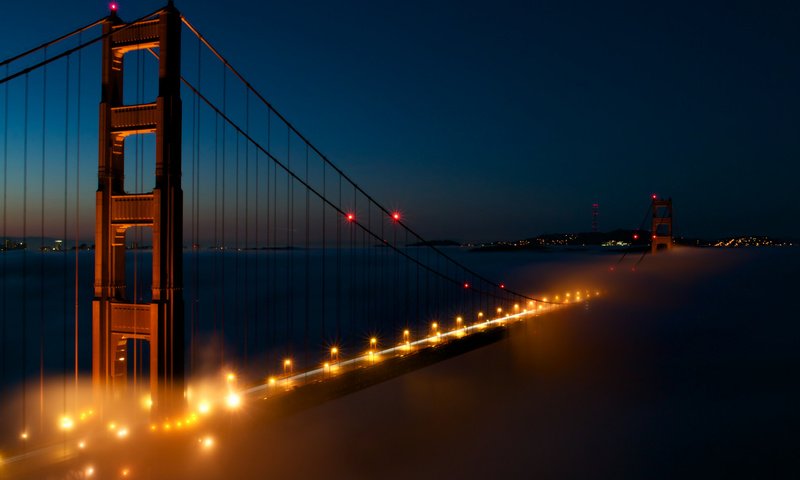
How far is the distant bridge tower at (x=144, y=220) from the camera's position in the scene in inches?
283

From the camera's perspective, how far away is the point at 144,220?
7402 millimetres

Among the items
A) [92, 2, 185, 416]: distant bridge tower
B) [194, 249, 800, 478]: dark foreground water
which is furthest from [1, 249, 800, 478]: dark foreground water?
[92, 2, 185, 416]: distant bridge tower

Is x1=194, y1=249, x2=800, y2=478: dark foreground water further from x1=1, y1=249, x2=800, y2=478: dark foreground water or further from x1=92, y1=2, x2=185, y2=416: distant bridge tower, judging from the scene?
x1=92, y1=2, x2=185, y2=416: distant bridge tower

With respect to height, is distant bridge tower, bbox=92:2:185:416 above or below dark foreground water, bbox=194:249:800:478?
above

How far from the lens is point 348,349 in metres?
29.3

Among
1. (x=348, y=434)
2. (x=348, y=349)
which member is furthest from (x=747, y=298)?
(x=348, y=434)

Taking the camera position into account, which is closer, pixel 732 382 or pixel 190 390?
pixel 190 390

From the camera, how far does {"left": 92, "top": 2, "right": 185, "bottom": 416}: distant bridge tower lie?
718 centimetres

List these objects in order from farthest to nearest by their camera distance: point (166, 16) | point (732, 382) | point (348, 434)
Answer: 1. point (732, 382)
2. point (348, 434)
3. point (166, 16)

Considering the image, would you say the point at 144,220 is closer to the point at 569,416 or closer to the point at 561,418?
the point at 561,418

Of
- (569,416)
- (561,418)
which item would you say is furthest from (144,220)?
(569,416)

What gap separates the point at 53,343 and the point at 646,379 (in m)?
30.7

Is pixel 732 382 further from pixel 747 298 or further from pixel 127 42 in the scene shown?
pixel 747 298

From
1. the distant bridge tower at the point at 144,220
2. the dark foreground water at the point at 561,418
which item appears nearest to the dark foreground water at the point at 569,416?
the dark foreground water at the point at 561,418
